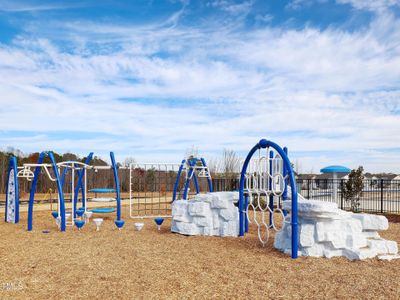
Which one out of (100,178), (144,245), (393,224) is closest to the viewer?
(144,245)

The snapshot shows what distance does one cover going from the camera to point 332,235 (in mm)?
7629

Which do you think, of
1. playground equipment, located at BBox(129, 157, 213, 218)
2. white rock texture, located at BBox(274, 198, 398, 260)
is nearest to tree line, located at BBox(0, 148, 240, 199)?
playground equipment, located at BBox(129, 157, 213, 218)

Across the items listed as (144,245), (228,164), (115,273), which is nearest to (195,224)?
(144,245)

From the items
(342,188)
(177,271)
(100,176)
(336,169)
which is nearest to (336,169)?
(336,169)

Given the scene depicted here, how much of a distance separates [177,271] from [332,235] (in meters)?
2.96

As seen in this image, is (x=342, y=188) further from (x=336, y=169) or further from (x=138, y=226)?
(x=138, y=226)

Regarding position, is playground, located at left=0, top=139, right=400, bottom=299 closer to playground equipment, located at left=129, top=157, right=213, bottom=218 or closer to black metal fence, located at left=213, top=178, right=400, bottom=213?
playground equipment, located at left=129, top=157, right=213, bottom=218

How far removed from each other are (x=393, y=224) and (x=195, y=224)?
7.16m

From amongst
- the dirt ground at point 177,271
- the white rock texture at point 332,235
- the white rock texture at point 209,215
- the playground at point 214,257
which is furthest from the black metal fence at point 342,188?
the dirt ground at point 177,271

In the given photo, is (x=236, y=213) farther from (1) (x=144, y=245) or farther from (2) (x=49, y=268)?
(2) (x=49, y=268)

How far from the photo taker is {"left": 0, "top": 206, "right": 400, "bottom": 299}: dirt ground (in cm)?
570

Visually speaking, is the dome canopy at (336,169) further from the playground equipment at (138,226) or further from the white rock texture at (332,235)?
the playground equipment at (138,226)

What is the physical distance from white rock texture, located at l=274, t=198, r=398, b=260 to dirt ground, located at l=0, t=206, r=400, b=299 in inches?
10.4

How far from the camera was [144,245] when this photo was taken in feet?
30.0
